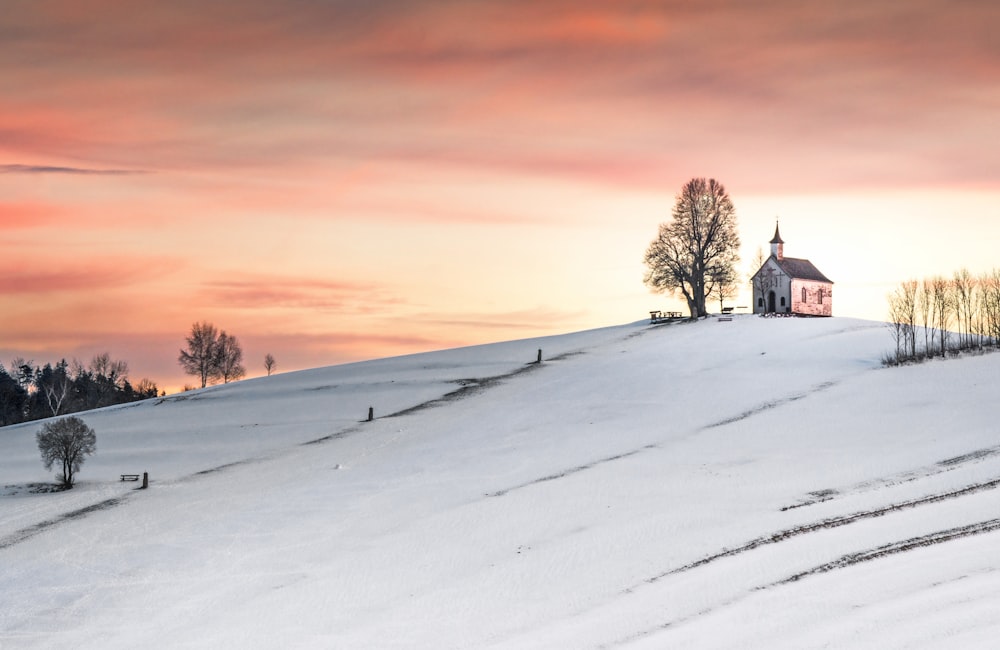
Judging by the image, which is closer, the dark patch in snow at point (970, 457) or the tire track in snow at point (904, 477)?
the tire track in snow at point (904, 477)

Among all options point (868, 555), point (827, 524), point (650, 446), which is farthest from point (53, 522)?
point (868, 555)

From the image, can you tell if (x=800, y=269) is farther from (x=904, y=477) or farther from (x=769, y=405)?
(x=904, y=477)

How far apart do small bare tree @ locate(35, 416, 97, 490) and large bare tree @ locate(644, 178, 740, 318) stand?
55790 mm

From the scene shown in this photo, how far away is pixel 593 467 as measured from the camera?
4134 cm

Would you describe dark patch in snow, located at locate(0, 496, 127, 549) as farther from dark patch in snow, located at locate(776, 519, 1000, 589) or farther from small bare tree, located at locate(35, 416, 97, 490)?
dark patch in snow, located at locate(776, 519, 1000, 589)

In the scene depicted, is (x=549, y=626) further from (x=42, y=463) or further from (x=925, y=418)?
(x=42, y=463)

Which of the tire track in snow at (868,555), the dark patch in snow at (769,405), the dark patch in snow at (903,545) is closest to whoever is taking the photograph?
the tire track in snow at (868,555)

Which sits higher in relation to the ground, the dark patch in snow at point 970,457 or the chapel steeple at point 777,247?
the chapel steeple at point 777,247

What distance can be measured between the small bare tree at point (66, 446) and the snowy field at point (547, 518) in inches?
42.1

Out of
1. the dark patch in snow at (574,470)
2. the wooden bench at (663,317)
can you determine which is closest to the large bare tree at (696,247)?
the wooden bench at (663,317)

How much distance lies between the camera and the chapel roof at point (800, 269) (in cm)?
9362

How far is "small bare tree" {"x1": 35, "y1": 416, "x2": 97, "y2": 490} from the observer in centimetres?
4775

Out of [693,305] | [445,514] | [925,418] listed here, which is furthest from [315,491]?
[693,305]

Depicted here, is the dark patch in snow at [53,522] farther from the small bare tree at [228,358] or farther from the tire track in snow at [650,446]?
the small bare tree at [228,358]
